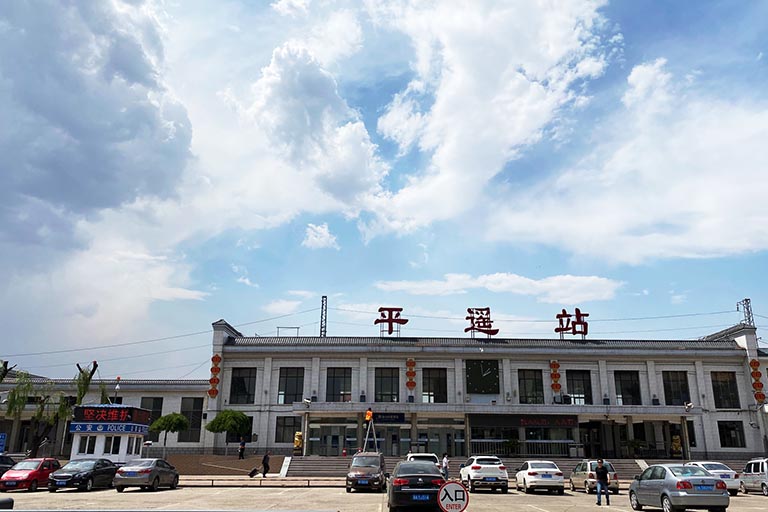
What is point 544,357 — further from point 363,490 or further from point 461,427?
point 363,490

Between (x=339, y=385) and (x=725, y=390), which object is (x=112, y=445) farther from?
(x=725, y=390)

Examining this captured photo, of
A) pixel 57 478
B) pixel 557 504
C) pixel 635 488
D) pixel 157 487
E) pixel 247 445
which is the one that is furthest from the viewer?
pixel 247 445

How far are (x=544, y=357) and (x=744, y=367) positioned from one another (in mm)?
16094

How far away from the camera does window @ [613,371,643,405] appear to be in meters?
48.6

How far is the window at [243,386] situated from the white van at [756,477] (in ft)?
112

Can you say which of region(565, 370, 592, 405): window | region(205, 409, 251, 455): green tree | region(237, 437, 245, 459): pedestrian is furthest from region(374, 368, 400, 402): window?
region(565, 370, 592, 405): window

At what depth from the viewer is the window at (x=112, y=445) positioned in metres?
35.8

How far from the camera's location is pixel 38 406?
46.7 m

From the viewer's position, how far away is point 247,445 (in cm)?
4700

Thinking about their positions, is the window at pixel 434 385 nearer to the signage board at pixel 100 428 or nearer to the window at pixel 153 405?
the window at pixel 153 405

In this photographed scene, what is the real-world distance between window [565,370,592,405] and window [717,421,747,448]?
1015 centimetres

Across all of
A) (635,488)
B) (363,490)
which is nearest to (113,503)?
(363,490)

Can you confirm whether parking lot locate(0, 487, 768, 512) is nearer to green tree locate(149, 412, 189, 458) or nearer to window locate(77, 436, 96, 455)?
window locate(77, 436, 96, 455)

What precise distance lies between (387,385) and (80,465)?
2553 centimetres
